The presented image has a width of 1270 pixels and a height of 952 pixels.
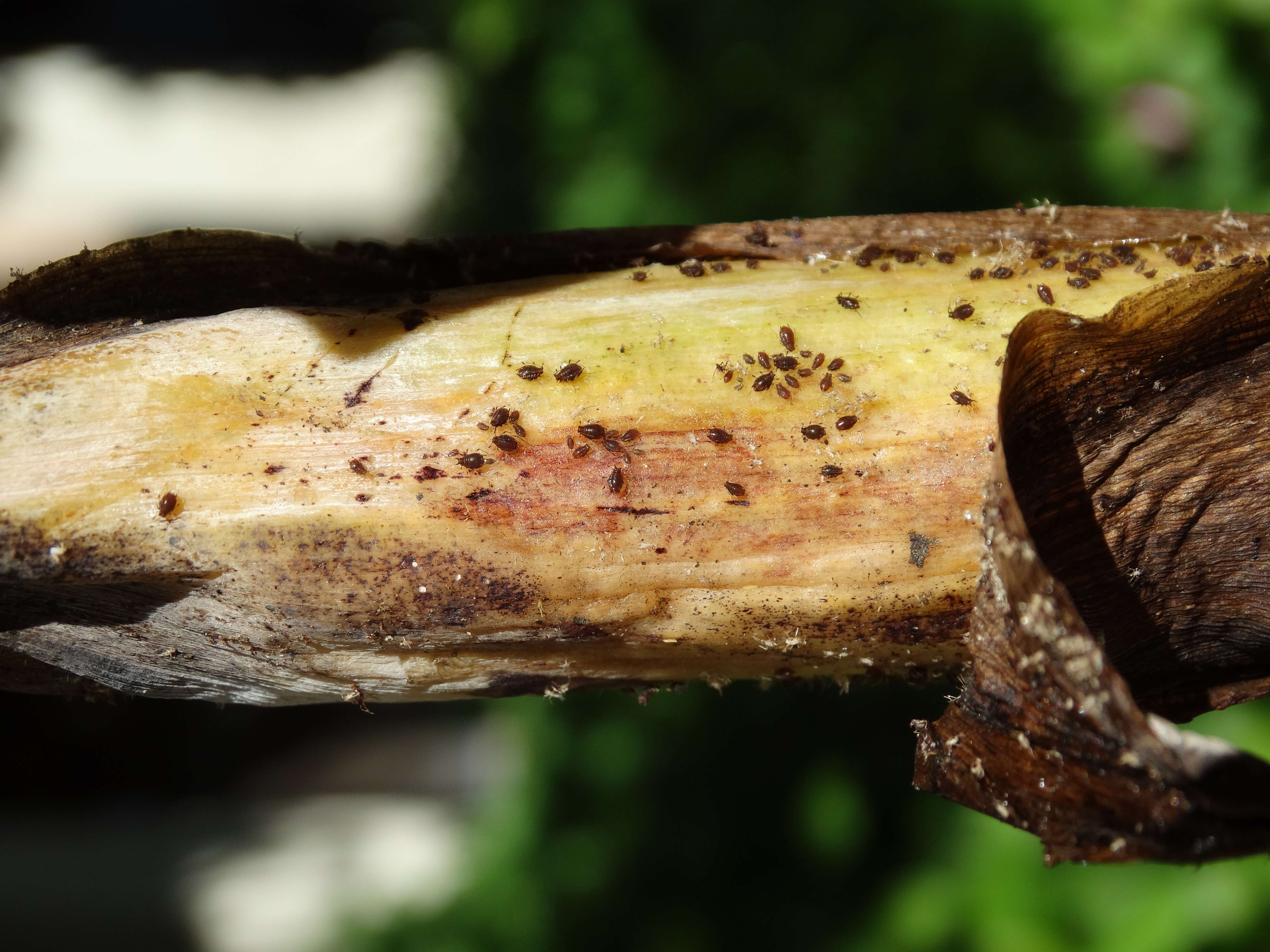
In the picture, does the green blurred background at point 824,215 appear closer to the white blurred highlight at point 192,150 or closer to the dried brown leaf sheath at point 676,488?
the dried brown leaf sheath at point 676,488

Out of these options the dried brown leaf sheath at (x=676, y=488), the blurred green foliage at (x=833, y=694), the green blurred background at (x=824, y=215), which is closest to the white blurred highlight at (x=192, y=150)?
the green blurred background at (x=824, y=215)

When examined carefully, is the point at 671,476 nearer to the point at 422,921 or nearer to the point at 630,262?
the point at 630,262

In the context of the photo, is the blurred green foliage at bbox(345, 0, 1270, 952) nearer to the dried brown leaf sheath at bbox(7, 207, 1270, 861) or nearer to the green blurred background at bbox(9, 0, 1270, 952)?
the green blurred background at bbox(9, 0, 1270, 952)

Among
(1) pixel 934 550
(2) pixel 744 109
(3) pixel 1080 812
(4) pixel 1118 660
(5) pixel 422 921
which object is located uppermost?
(2) pixel 744 109

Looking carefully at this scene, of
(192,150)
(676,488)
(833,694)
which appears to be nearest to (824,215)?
(833,694)

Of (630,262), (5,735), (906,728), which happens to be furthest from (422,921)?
(630,262)

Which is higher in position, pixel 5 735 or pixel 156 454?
pixel 156 454

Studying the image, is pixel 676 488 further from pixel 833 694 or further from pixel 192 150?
pixel 192 150
